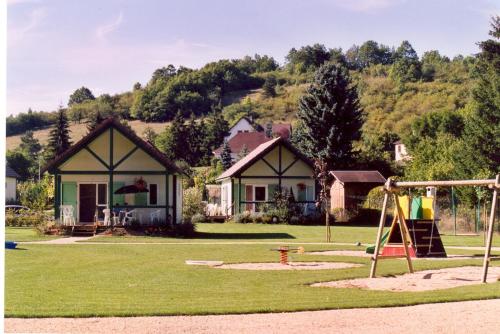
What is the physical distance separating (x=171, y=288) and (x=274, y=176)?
31.4 metres

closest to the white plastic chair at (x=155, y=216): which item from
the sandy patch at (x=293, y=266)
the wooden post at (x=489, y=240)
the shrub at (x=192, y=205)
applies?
the shrub at (x=192, y=205)

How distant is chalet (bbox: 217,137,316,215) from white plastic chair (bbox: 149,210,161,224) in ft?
35.3

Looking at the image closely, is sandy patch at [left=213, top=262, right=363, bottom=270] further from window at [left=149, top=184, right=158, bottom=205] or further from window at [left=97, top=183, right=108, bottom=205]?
window at [left=97, top=183, right=108, bottom=205]

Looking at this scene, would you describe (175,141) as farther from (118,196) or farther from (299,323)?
(299,323)

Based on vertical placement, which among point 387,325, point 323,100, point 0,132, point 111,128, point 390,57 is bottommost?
point 387,325

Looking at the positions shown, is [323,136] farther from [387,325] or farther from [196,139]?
[387,325]

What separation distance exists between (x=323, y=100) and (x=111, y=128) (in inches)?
1015

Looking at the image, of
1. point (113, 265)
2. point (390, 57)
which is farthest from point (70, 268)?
point (390, 57)

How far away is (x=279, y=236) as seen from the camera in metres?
32.7

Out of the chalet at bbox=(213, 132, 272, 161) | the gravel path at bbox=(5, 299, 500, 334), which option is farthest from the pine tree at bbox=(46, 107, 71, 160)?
the gravel path at bbox=(5, 299, 500, 334)

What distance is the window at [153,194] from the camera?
35812 millimetres

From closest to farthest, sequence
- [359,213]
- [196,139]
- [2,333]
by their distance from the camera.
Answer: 1. [2,333]
2. [359,213]
3. [196,139]

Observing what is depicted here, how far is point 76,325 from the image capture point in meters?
10.4

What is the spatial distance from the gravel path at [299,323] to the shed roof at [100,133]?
22936 mm
